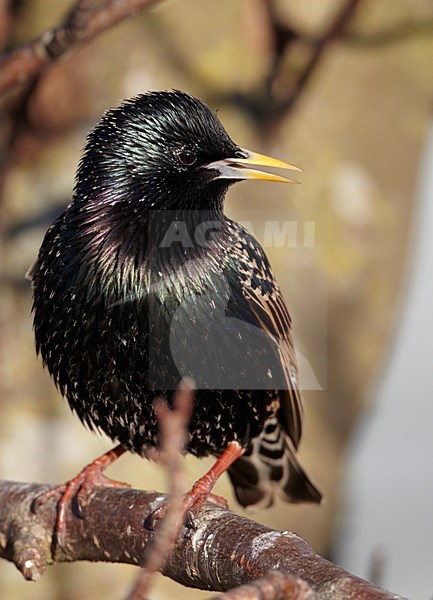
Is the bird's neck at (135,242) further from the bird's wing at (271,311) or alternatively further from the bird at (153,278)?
the bird's wing at (271,311)

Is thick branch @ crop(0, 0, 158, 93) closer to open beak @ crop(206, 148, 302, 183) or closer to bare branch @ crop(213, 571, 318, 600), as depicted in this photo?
open beak @ crop(206, 148, 302, 183)

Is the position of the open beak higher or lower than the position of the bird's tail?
higher

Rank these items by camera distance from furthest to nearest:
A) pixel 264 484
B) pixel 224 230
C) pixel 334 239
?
pixel 334 239, pixel 264 484, pixel 224 230

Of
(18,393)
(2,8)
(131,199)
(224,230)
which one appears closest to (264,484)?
(224,230)

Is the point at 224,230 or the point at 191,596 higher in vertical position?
the point at 224,230

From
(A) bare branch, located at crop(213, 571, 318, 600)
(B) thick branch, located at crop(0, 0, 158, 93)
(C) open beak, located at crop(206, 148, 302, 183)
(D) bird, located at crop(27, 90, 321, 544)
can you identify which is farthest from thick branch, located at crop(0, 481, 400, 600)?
(B) thick branch, located at crop(0, 0, 158, 93)

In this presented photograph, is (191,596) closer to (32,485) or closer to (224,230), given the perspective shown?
(32,485)

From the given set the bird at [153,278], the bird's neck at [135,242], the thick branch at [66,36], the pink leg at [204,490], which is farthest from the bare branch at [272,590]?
the thick branch at [66,36]

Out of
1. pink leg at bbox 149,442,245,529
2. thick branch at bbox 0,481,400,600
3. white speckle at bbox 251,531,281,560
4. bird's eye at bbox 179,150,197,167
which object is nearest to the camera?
thick branch at bbox 0,481,400,600
